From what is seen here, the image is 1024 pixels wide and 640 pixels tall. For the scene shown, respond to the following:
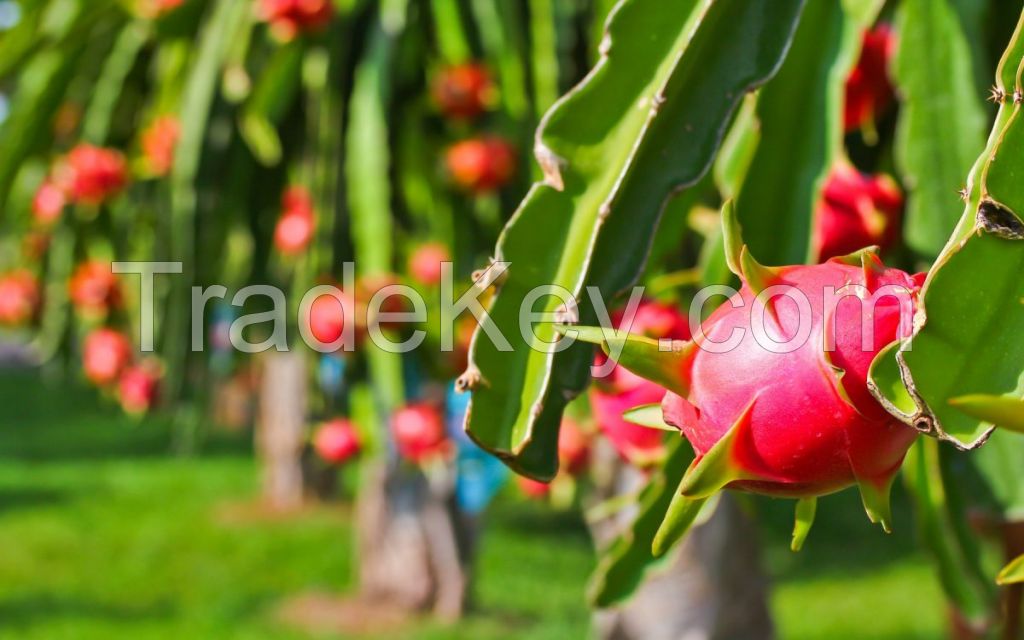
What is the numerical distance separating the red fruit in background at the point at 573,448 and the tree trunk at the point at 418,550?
252 centimetres

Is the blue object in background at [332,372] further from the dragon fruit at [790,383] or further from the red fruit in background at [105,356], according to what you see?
the dragon fruit at [790,383]

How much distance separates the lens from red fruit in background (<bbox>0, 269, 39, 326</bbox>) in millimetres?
2473

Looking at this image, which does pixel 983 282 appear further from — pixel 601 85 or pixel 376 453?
pixel 376 453

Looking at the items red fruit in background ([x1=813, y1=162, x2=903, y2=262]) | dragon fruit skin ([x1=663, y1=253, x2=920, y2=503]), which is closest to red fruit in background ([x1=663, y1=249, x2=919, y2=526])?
dragon fruit skin ([x1=663, y1=253, x2=920, y2=503])

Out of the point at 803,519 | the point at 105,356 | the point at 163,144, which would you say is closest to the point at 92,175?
the point at 163,144

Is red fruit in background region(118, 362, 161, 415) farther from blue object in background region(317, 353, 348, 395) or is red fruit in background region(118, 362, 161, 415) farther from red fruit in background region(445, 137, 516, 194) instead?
red fruit in background region(445, 137, 516, 194)

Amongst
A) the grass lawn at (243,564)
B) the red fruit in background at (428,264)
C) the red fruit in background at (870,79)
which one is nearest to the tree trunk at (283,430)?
the grass lawn at (243,564)

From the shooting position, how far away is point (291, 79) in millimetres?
1659

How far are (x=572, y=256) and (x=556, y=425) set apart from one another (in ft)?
0.33

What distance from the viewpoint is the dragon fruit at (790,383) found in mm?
485

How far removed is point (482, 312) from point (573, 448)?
72cm

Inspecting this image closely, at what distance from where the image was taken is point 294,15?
1.58 metres

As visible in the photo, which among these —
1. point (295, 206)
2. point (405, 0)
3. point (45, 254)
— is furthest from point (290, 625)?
point (405, 0)

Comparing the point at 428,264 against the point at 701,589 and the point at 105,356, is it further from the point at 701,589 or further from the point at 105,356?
the point at 105,356
